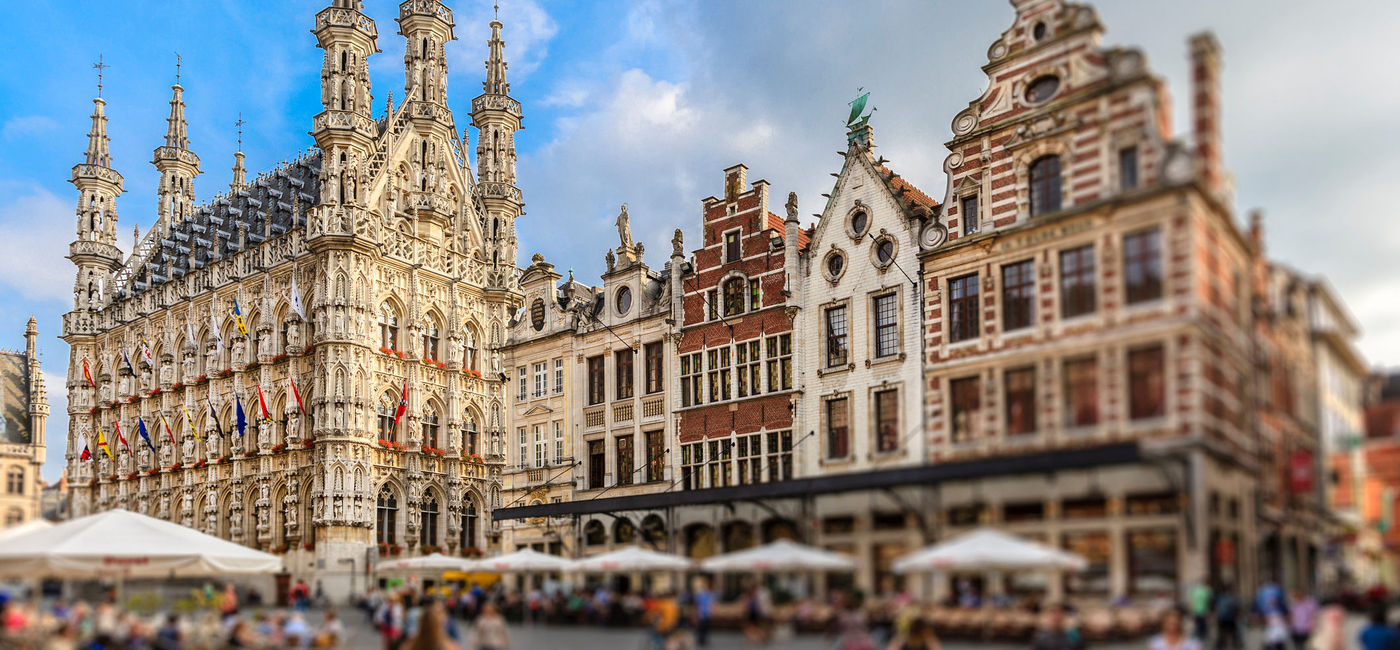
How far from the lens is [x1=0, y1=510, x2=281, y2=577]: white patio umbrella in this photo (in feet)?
89.0

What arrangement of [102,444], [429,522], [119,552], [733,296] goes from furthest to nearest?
[102,444] < [429,522] < [733,296] < [119,552]

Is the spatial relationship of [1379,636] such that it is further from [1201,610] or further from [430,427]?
[430,427]

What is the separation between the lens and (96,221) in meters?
74.1

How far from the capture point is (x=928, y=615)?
1003 inches

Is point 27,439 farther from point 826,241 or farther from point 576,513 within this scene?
point 826,241

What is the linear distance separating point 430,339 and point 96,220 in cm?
2864

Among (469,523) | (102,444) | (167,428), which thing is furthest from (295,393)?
(102,444)

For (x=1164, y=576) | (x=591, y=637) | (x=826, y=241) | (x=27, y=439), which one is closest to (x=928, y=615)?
(x=1164, y=576)

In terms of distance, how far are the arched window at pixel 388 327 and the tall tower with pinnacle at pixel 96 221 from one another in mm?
25107

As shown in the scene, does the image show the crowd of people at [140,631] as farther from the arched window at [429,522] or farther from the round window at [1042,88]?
the arched window at [429,522]

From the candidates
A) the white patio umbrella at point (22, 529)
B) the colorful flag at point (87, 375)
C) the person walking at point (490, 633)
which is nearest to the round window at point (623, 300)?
the white patio umbrella at point (22, 529)

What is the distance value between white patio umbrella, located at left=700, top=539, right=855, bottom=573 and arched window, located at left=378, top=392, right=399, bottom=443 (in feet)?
100

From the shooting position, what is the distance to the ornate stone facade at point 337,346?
177 ft

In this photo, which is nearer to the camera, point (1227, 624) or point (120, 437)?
point (1227, 624)
